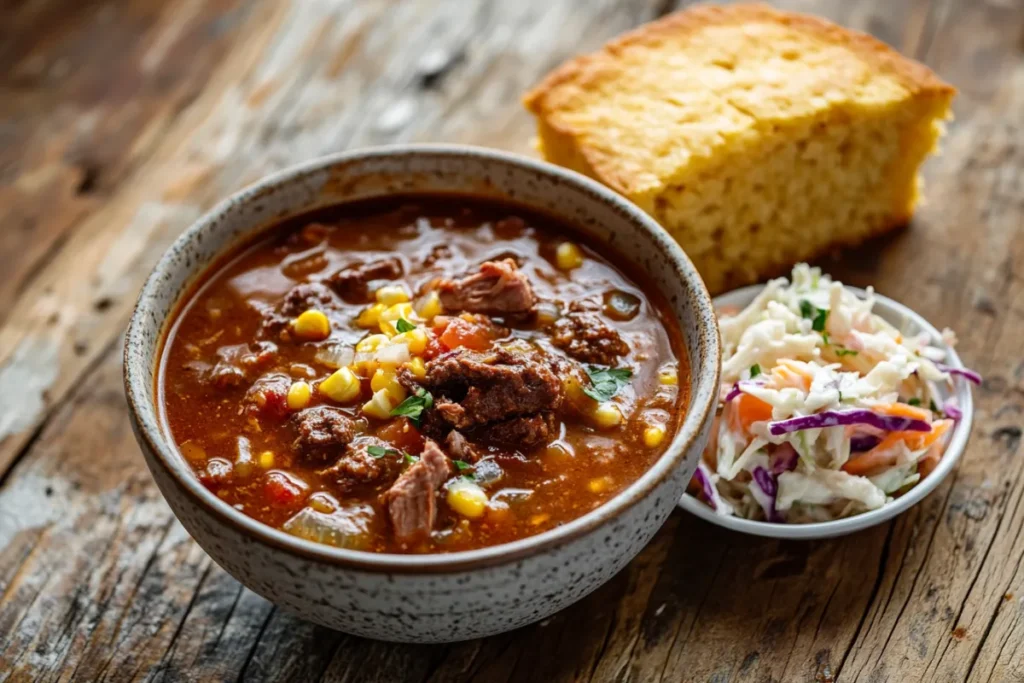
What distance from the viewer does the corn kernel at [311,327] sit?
3.47m

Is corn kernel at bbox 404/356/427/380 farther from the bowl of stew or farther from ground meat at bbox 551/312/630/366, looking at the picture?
ground meat at bbox 551/312/630/366

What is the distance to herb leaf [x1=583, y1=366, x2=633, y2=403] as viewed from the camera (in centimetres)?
328

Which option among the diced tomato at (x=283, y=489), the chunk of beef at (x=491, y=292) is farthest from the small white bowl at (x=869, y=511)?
the diced tomato at (x=283, y=489)

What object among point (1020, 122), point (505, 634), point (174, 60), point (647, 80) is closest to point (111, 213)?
point (174, 60)

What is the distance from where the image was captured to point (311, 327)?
3.47 meters

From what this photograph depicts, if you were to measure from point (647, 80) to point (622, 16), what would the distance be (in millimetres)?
1620

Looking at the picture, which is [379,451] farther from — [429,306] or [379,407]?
[429,306]

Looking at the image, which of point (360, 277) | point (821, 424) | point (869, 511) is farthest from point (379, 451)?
point (869, 511)

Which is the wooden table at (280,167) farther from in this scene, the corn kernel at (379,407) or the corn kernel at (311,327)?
the corn kernel at (311,327)

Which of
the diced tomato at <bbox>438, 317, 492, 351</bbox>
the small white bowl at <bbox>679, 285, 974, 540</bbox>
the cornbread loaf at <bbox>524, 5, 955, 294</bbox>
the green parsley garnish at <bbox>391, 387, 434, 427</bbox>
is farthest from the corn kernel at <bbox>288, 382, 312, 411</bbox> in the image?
the cornbread loaf at <bbox>524, 5, 955, 294</bbox>

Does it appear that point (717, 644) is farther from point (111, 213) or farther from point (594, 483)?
point (111, 213)

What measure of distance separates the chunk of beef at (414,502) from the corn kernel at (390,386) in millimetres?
315

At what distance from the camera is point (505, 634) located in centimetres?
347

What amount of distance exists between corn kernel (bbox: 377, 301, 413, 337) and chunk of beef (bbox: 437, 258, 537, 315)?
0.13 m
